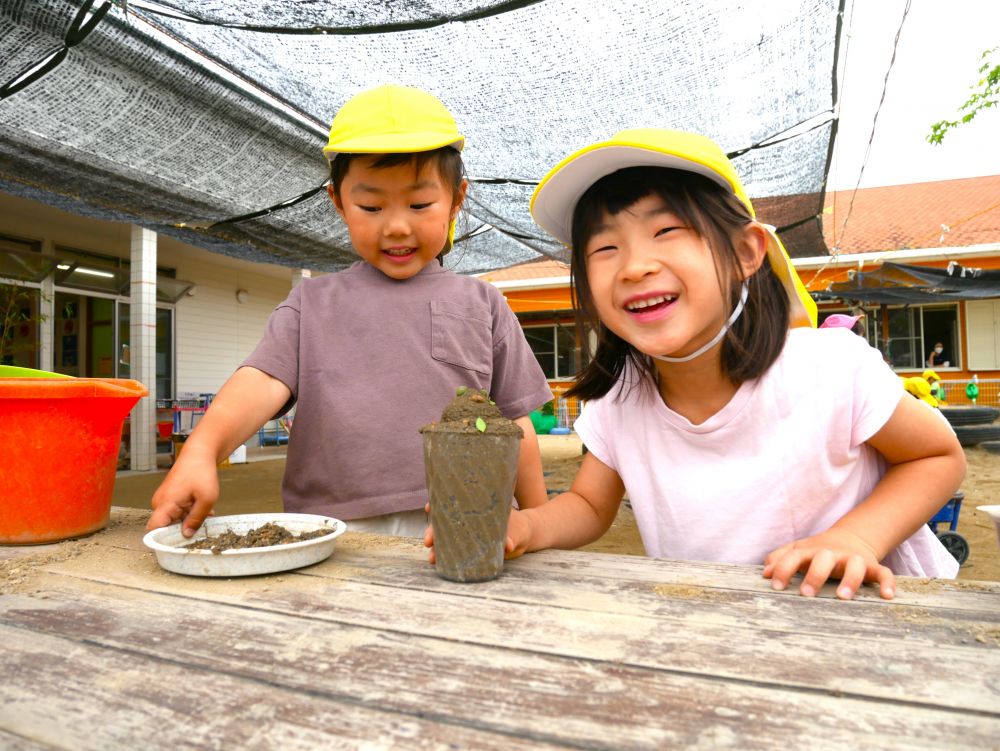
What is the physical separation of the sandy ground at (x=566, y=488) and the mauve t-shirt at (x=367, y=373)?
2.04 metres

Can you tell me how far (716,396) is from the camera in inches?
61.1

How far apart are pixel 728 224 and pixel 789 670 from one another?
938mm

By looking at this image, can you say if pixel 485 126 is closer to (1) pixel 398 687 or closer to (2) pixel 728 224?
(2) pixel 728 224

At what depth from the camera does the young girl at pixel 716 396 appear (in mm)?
1306

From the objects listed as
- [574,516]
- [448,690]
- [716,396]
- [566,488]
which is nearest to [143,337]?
[566,488]

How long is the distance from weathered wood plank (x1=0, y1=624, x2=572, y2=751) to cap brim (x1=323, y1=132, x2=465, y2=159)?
1.21 m

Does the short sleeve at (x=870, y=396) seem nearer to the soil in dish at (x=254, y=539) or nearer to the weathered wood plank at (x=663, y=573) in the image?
the weathered wood plank at (x=663, y=573)

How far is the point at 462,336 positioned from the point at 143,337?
7.36 m

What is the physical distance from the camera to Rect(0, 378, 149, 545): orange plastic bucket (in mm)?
1386

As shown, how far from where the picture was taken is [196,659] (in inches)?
29.4

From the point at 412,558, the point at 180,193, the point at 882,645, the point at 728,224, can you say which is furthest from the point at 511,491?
the point at 180,193

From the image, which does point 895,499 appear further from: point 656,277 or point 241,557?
point 241,557

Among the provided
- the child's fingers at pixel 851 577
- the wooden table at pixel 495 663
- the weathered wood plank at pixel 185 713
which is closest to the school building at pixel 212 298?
the child's fingers at pixel 851 577

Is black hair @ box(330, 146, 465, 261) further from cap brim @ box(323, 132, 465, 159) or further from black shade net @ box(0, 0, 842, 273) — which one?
black shade net @ box(0, 0, 842, 273)
